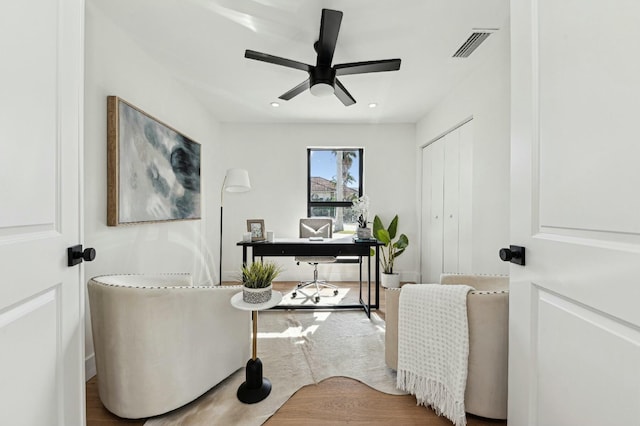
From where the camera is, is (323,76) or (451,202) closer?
(323,76)

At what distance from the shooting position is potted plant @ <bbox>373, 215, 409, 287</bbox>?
3.87m

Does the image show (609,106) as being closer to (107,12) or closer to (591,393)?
(591,393)

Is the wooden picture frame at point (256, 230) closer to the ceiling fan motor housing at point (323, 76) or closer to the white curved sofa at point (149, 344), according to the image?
the white curved sofa at point (149, 344)

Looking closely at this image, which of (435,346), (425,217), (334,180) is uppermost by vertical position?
(334,180)

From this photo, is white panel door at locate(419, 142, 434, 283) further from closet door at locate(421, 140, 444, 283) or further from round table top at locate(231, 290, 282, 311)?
round table top at locate(231, 290, 282, 311)

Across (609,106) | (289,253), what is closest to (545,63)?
(609,106)

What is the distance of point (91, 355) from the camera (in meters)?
1.82

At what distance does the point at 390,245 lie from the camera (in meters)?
3.94

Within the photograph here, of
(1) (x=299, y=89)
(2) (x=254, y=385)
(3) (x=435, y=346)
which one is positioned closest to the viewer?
(3) (x=435, y=346)

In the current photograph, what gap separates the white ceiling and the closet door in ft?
2.59

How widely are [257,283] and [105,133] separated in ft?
Answer: 5.25

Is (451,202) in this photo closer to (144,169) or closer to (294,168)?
(294,168)

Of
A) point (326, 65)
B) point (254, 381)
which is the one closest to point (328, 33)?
point (326, 65)

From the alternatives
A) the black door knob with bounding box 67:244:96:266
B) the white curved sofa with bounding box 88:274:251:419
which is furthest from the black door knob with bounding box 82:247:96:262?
the white curved sofa with bounding box 88:274:251:419
